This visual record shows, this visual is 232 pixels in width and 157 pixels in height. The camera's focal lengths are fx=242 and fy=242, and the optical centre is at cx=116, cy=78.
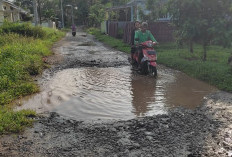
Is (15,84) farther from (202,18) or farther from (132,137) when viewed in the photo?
(202,18)

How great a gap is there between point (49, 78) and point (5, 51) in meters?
3.48

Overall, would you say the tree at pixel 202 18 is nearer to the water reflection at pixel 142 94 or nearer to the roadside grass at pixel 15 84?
the water reflection at pixel 142 94

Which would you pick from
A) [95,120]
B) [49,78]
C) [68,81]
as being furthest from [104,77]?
[95,120]

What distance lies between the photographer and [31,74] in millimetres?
8406

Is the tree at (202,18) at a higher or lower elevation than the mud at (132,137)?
higher

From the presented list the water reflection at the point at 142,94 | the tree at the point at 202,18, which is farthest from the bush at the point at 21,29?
the water reflection at the point at 142,94

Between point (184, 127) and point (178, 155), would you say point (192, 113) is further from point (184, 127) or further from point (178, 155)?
point (178, 155)

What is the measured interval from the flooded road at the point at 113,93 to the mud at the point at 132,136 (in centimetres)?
40

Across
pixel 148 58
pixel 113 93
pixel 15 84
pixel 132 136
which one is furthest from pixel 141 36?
pixel 132 136

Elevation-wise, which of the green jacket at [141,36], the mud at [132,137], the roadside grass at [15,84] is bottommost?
the mud at [132,137]

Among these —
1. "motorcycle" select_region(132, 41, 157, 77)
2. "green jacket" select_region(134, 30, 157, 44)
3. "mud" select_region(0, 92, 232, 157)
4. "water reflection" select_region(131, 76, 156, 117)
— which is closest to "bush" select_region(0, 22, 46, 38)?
"green jacket" select_region(134, 30, 157, 44)

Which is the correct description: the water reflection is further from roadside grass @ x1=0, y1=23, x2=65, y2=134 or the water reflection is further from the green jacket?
roadside grass @ x1=0, y1=23, x2=65, y2=134

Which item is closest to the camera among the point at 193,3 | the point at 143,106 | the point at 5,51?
the point at 143,106

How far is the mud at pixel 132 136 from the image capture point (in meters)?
3.39
